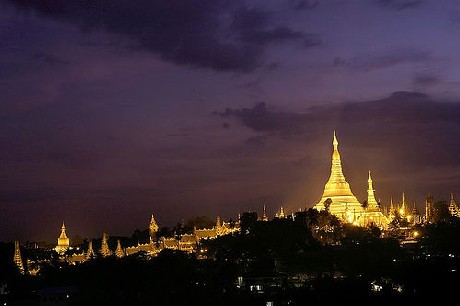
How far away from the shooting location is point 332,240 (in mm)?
93312

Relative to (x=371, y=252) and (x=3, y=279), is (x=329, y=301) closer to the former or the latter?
(x=371, y=252)

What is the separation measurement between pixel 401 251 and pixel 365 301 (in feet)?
98.0

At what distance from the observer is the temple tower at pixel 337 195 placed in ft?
360

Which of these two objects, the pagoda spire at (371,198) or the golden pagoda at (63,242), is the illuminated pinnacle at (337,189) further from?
the golden pagoda at (63,242)

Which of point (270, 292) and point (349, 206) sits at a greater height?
point (349, 206)

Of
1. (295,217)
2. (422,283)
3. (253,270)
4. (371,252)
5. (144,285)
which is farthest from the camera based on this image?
(295,217)

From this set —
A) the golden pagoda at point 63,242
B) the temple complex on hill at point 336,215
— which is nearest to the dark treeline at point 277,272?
the temple complex on hill at point 336,215

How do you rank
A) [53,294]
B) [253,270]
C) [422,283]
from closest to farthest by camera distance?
1. [422,283]
2. [53,294]
3. [253,270]

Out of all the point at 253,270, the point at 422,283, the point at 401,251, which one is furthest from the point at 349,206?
the point at 422,283

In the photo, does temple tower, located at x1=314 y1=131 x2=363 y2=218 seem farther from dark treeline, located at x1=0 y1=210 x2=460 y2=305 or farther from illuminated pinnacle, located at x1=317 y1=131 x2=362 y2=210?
dark treeline, located at x1=0 y1=210 x2=460 y2=305

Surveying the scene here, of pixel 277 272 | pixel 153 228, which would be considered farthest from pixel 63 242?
pixel 277 272

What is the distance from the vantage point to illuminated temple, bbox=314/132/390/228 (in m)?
109

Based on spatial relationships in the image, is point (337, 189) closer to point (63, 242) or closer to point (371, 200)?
point (371, 200)

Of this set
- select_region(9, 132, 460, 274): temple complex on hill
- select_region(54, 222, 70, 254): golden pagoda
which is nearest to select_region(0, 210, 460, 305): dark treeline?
select_region(9, 132, 460, 274): temple complex on hill
